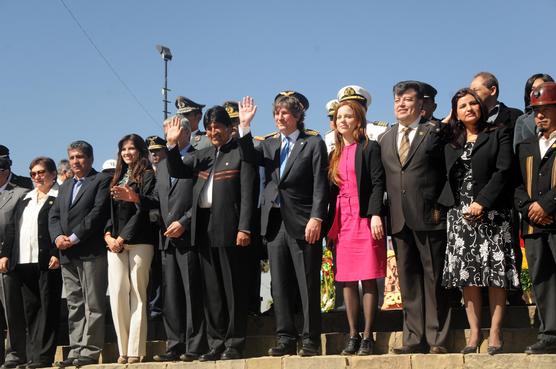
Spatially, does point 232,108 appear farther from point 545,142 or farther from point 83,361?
point 545,142

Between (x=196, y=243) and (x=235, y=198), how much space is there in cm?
56

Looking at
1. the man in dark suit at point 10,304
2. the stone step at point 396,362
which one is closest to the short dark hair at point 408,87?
the stone step at point 396,362

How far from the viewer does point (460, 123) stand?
7250 millimetres

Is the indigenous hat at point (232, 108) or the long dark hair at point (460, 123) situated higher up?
the indigenous hat at point (232, 108)

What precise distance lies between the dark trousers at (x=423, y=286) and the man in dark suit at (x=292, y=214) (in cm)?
77

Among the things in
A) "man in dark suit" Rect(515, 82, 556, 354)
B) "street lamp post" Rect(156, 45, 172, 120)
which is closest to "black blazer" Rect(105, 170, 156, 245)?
"man in dark suit" Rect(515, 82, 556, 354)

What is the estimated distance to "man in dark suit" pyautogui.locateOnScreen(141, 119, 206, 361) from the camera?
8.22 metres

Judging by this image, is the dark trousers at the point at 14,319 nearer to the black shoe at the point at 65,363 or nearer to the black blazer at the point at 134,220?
the black shoe at the point at 65,363

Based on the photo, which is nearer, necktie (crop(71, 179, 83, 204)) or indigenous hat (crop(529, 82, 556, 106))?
indigenous hat (crop(529, 82, 556, 106))

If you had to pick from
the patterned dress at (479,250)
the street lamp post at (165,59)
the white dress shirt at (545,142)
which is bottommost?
the patterned dress at (479,250)

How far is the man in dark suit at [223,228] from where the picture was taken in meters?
8.00

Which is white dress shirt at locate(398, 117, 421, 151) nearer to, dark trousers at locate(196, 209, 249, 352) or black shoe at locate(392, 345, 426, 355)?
black shoe at locate(392, 345, 426, 355)

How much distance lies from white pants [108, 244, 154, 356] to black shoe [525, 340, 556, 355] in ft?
12.1

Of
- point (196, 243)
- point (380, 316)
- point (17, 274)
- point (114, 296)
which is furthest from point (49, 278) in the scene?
point (380, 316)
